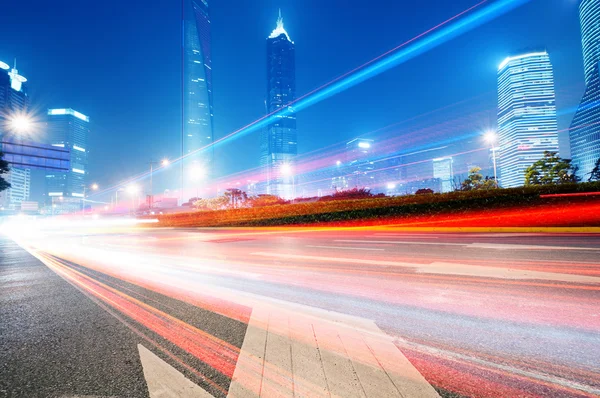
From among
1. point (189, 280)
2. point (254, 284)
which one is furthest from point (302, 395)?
point (189, 280)

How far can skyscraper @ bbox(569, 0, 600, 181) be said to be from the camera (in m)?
115

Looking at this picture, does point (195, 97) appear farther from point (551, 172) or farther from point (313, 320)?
point (313, 320)

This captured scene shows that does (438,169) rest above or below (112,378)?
above

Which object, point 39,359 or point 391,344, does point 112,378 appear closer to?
point 39,359

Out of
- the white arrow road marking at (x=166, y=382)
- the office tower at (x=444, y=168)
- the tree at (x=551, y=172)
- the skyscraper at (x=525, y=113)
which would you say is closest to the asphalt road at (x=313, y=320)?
the white arrow road marking at (x=166, y=382)

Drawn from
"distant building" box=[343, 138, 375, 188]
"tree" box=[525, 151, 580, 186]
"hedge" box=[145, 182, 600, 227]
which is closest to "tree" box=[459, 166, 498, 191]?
"tree" box=[525, 151, 580, 186]

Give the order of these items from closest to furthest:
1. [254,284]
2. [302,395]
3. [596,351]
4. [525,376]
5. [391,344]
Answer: [302,395], [525,376], [596,351], [391,344], [254,284]

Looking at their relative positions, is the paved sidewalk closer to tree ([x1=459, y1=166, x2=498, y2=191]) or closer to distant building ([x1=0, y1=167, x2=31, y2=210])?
tree ([x1=459, y1=166, x2=498, y2=191])

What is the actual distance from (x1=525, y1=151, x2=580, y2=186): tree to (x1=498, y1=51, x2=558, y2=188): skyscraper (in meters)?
77.1

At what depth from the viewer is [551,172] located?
118 ft

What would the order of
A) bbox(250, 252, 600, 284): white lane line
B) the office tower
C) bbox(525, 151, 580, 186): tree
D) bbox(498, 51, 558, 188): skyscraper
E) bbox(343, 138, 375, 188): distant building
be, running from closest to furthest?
bbox(250, 252, 600, 284): white lane line, bbox(525, 151, 580, 186): tree, bbox(498, 51, 558, 188): skyscraper, the office tower, bbox(343, 138, 375, 188): distant building

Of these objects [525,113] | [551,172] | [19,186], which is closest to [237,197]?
[551,172]

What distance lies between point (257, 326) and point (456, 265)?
4917 mm

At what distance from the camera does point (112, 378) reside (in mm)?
2250
